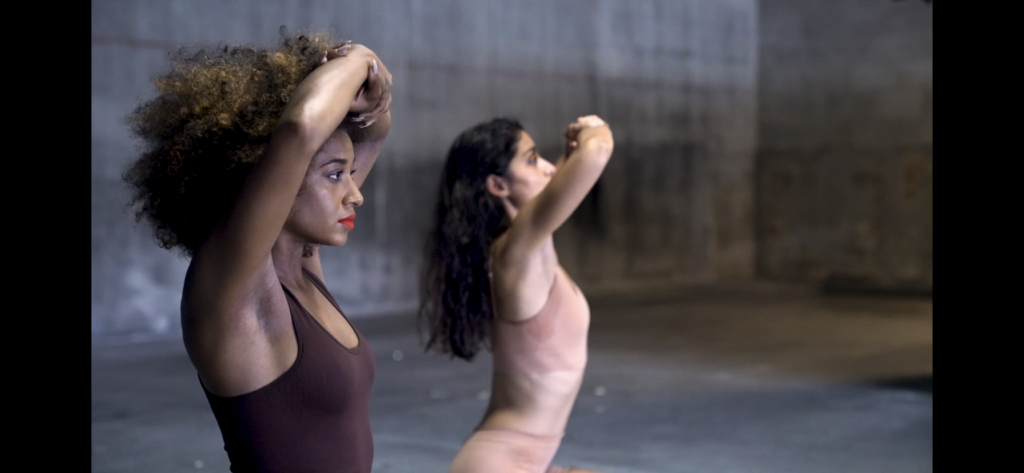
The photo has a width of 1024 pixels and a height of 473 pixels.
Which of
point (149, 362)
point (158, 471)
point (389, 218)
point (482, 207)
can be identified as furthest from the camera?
point (389, 218)

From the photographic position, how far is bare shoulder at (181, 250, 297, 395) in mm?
1391

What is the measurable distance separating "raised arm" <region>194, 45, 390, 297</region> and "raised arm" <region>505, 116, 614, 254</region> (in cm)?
106

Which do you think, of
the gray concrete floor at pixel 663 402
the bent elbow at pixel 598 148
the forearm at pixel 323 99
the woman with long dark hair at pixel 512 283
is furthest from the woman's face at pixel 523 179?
the gray concrete floor at pixel 663 402

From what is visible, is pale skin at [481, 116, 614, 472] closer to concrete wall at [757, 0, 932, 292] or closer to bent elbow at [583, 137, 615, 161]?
bent elbow at [583, 137, 615, 161]

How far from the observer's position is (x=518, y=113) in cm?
953

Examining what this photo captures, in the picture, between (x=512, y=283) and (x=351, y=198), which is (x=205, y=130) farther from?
(x=512, y=283)

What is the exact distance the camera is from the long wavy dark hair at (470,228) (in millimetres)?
2682

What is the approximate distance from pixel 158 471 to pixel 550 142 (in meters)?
6.33

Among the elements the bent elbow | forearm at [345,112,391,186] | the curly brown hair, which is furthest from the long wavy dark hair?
the curly brown hair

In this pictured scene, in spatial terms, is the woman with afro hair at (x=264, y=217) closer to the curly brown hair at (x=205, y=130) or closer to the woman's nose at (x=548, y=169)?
the curly brown hair at (x=205, y=130)

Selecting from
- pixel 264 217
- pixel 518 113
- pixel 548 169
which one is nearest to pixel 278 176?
pixel 264 217
